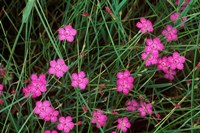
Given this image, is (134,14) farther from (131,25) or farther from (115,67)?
(115,67)

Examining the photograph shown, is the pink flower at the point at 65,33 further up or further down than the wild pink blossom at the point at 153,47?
further up

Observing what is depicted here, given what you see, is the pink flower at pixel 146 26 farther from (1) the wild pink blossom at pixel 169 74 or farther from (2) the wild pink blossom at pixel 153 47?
(1) the wild pink blossom at pixel 169 74

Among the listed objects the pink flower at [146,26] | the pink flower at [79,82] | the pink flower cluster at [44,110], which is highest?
the pink flower at [146,26]

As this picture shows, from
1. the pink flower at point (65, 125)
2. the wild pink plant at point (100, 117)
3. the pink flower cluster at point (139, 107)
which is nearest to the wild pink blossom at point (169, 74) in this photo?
the pink flower cluster at point (139, 107)

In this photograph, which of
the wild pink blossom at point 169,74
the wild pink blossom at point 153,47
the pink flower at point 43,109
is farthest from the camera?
the wild pink blossom at point 169,74

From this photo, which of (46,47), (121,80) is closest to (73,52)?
(46,47)

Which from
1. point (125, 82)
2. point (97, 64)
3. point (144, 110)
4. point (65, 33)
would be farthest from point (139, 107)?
point (65, 33)

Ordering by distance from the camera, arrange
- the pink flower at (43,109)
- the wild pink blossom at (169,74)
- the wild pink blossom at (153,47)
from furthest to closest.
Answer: the wild pink blossom at (169,74), the wild pink blossom at (153,47), the pink flower at (43,109)

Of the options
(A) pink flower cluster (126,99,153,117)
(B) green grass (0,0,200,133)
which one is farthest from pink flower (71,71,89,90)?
(A) pink flower cluster (126,99,153,117)

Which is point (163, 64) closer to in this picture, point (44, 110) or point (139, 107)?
point (139, 107)
